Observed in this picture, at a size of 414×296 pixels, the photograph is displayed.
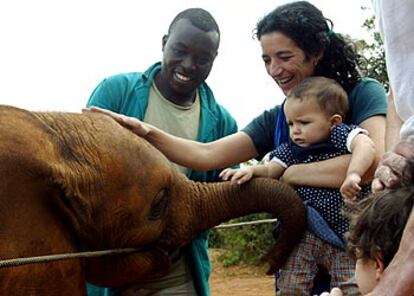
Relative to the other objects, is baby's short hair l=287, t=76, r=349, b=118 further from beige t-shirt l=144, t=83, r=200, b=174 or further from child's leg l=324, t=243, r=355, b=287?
beige t-shirt l=144, t=83, r=200, b=174

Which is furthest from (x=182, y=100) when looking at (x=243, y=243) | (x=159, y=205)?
(x=243, y=243)

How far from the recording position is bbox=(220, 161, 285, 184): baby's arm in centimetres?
372

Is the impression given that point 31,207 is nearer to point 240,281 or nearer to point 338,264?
point 338,264

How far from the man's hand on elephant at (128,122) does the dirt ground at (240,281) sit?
9.43m

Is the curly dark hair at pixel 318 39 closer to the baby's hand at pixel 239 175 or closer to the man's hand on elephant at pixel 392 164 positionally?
the baby's hand at pixel 239 175

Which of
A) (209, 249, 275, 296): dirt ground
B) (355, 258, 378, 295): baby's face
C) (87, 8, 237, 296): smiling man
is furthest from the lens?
(209, 249, 275, 296): dirt ground

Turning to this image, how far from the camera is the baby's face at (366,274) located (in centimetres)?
197

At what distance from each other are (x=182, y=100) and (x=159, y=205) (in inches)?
36.6

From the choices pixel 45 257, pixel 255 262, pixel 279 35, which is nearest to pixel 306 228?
pixel 279 35

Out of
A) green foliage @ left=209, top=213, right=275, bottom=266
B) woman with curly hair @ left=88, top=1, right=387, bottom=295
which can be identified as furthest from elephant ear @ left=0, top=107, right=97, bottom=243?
green foliage @ left=209, top=213, right=275, bottom=266

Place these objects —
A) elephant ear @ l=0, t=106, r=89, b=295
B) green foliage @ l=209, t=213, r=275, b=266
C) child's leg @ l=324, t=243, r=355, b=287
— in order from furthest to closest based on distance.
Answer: green foliage @ l=209, t=213, r=275, b=266 < child's leg @ l=324, t=243, r=355, b=287 < elephant ear @ l=0, t=106, r=89, b=295

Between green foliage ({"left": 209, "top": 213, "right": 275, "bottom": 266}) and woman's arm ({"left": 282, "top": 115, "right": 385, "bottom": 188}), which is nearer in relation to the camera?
woman's arm ({"left": 282, "top": 115, "right": 385, "bottom": 188})

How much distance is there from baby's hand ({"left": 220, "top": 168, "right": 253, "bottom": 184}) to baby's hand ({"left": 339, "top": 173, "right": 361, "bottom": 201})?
0.82m

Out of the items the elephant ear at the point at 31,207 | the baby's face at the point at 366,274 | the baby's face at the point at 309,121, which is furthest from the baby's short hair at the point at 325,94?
the baby's face at the point at 366,274
